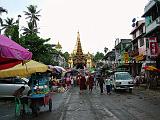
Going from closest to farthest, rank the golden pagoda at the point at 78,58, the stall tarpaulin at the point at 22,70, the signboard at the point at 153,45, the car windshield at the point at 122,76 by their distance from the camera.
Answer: the stall tarpaulin at the point at 22,70, the car windshield at the point at 122,76, the signboard at the point at 153,45, the golden pagoda at the point at 78,58

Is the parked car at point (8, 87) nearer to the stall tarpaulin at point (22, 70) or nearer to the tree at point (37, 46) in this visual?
the stall tarpaulin at point (22, 70)

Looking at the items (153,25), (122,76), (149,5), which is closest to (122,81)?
(122,76)

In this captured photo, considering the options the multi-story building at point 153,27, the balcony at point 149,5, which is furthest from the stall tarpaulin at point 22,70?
the balcony at point 149,5

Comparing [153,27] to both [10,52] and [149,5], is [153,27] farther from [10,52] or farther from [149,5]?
[10,52]

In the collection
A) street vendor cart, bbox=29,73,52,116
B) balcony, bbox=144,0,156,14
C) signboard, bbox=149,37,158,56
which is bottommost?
street vendor cart, bbox=29,73,52,116

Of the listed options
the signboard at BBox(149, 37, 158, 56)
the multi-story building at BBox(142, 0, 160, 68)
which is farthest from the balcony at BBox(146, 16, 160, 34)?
the signboard at BBox(149, 37, 158, 56)

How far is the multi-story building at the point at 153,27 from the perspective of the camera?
3781cm

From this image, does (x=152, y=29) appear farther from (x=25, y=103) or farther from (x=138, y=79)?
(x=25, y=103)

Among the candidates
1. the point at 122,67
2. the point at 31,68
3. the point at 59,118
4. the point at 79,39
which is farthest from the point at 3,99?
the point at 79,39

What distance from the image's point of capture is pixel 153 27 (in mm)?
40906

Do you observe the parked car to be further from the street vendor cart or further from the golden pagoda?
the golden pagoda

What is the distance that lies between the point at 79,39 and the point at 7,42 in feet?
322

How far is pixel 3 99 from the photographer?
2559 centimetres

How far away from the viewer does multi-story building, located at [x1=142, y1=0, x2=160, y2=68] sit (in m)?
37.8
